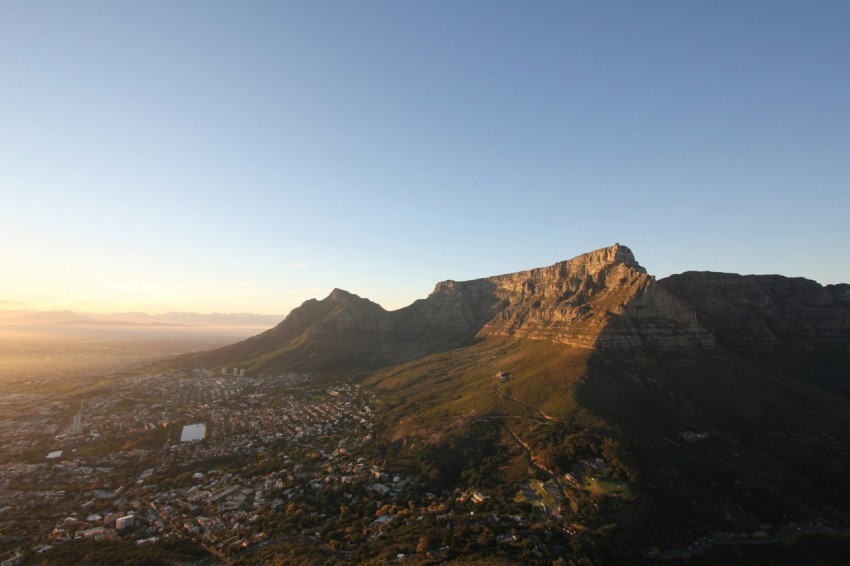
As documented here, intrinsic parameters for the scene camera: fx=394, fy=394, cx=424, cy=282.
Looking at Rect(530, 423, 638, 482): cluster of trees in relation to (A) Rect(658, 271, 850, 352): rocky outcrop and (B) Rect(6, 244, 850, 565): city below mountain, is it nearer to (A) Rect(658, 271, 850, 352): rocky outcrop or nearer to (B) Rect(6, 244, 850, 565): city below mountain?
(B) Rect(6, 244, 850, 565): city below mountain

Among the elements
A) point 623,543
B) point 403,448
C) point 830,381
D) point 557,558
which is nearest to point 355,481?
point 403,448

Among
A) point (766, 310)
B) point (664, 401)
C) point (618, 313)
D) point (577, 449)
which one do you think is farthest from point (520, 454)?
point (766, 310)

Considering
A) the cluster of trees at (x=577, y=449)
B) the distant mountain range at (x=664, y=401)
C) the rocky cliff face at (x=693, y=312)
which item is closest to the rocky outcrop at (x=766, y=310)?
the rocky cliff face at (x=693, y=312)

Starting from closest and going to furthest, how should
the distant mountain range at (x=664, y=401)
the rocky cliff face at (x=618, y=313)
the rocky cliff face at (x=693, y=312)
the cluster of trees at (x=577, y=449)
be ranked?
the distant mountain range at (x=664, y=401)
the cluster of trees at (x=577, y=449)
the rocky cliff face at (x=618, y=313)
the rocky cliff face at (x=693, y=312)

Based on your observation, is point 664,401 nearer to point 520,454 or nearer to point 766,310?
point 520,454

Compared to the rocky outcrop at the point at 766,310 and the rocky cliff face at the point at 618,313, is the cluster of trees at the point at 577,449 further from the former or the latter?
the rocky outcrop at the point at 766,310

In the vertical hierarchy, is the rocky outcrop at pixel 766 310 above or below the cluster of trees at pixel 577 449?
above

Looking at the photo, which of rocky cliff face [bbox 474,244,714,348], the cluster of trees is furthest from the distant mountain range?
rocky cliff face [bbox 474,244,714,348]

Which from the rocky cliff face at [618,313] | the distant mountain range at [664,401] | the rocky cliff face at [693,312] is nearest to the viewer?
the distant mountain range at [664,401]

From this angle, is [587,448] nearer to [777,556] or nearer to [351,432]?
[777,556]

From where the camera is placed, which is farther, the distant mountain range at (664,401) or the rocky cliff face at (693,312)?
the rocky cliff face at (693,312)
